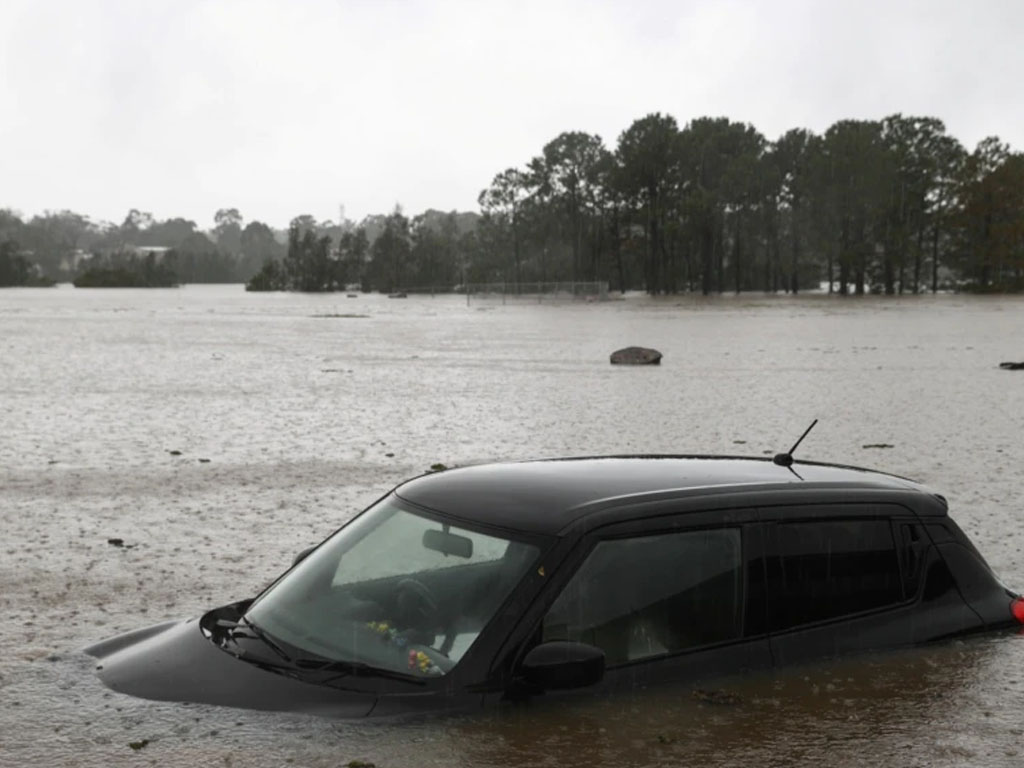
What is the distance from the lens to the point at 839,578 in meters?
5.00

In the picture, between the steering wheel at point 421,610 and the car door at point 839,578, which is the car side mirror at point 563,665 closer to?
the steering wheel at point 421,610

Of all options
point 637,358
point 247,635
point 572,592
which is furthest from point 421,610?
point 637,358

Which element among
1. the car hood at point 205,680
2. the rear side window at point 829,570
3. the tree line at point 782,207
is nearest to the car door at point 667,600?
the rear side window at point 829,570

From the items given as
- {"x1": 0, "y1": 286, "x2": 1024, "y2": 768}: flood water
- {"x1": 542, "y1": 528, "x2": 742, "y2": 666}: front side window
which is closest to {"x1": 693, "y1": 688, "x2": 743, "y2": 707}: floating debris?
{"x1": 0, "y1": 286, "x2": 1024, "y2": 768}: flood water

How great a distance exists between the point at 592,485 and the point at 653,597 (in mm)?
502

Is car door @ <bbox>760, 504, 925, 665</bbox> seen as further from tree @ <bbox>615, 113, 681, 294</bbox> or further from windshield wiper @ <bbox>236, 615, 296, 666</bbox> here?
tree @ <bbox>615, 113, 681, 294</bbox>

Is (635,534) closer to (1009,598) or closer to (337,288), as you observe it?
(1009,598)

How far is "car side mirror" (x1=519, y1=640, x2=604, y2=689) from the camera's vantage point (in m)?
4.16

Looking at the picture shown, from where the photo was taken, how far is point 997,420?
1736 cm

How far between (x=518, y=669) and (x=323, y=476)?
8.43 meters

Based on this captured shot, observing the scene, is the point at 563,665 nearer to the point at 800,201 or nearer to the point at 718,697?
the point at 718,697

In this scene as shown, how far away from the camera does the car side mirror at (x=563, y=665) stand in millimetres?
4164

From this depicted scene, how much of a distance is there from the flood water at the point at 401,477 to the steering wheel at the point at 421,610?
0.32 meters

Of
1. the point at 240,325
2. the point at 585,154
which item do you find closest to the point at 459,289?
the point at 585,154
